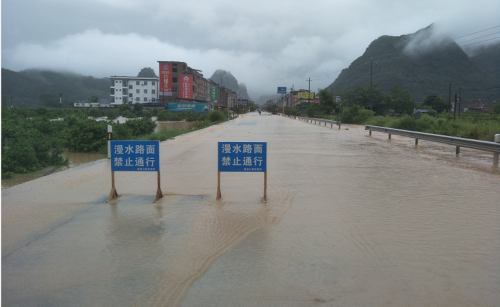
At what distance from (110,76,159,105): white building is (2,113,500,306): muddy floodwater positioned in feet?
350

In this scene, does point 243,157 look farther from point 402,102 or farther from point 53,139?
point 402,102

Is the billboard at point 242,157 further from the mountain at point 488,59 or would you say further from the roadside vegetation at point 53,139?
the mountain at point 488,59

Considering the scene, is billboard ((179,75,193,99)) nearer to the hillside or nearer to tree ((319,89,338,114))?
the hillside

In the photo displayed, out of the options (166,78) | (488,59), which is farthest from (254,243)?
(488,59)

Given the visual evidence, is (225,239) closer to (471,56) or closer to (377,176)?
(377,176)

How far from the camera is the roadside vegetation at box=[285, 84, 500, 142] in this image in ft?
79.5

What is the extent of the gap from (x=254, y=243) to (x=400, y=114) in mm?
66401

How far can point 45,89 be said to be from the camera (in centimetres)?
12744

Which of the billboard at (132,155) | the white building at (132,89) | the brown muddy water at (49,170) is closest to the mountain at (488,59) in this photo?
the white building at (132,89)

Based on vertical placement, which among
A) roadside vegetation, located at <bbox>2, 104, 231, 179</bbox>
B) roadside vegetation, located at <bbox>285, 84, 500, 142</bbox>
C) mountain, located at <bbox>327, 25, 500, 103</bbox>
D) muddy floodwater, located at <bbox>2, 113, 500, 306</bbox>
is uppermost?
mountain, located at <bbox>327, 25, 500, 103</bbox>

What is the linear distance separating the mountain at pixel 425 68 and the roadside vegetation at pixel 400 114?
22821 mm

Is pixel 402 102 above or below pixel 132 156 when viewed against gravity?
above

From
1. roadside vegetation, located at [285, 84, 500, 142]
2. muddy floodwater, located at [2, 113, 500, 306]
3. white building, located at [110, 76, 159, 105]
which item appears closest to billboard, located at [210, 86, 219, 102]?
white building, located at [110, 76, 159, 105]

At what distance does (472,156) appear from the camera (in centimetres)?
1596
